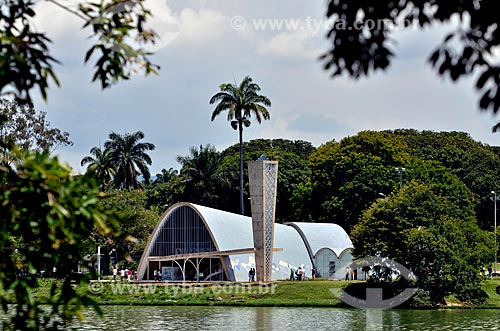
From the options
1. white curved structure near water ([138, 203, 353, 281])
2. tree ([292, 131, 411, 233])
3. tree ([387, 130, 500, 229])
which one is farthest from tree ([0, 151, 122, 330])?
tree ([387, 130, 500, 229])

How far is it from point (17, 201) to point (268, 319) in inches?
1084

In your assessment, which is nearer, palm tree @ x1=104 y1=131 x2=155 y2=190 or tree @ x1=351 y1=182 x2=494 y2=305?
tree @ x1=351 y1=182 x2=494 y2=305

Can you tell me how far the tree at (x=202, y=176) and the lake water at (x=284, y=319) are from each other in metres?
32.3

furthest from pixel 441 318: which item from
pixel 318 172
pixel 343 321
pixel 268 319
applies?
pixel 318 172

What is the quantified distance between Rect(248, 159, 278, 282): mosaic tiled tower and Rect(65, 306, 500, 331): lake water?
8087 mm

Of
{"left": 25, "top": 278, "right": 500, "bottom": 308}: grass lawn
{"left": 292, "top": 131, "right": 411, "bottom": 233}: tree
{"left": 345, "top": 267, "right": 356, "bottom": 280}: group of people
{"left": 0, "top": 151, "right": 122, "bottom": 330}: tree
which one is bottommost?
{"left": 25, "top": 278, "right": 500, "bottom": 308}: grass lawn

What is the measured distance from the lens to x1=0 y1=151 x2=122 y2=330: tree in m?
6.86

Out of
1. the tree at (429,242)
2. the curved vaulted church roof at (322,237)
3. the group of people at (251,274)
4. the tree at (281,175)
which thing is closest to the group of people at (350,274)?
the curved vaulted church roof at (322,237)

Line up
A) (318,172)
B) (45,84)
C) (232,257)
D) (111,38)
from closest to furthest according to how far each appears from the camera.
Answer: (45,84)
(111,38)
(232,257)
(318,172)

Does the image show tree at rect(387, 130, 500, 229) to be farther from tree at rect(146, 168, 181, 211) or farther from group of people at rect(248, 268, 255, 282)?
group of people at rect(248, 268, 255, 282)

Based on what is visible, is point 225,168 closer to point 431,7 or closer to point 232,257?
point 232,257

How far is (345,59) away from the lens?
6.18 metres

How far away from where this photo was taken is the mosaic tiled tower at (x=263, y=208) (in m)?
47.8

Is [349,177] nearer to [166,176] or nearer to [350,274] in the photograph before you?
[350,274]
